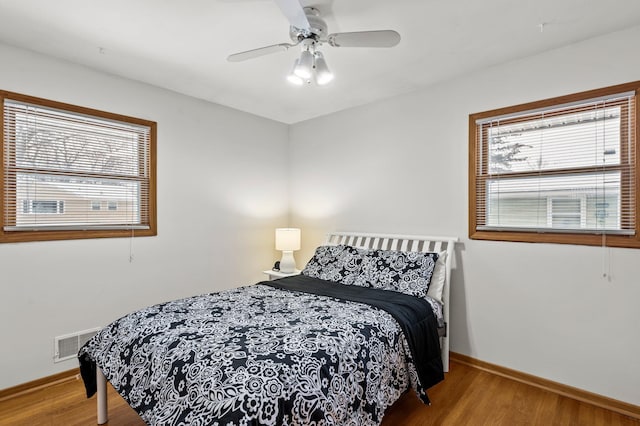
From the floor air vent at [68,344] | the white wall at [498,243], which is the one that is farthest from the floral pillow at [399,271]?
the floor air vent at [68,344]

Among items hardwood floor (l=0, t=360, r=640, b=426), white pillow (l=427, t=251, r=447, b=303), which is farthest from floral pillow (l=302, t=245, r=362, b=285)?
hardwood floor (l=0, t=360, r=640, b=426)

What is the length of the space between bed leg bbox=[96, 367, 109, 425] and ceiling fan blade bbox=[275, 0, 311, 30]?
7.62 ft

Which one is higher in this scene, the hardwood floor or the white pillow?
the white pillow

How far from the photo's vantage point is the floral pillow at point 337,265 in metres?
3.04

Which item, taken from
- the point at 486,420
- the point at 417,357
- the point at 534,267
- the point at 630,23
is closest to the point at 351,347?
the point at 417,357

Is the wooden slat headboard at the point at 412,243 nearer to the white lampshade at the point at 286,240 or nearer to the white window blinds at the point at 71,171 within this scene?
the white lampshade at the point at 286,240

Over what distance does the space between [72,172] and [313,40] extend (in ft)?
7.31

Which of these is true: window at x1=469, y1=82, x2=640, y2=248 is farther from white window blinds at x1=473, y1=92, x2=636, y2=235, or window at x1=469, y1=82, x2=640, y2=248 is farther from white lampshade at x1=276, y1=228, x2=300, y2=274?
white lampshade at x1=276, y1=228, x2=300, y2=274

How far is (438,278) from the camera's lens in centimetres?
278

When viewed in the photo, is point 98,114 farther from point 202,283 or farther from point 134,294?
point 202,283

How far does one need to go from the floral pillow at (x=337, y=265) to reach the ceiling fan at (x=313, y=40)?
1628 millimetres

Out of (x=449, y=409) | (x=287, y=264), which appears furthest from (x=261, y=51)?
(x=449, y=409)

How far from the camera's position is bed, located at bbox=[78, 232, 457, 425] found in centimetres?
133

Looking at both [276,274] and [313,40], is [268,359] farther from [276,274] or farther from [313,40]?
[276,274]
